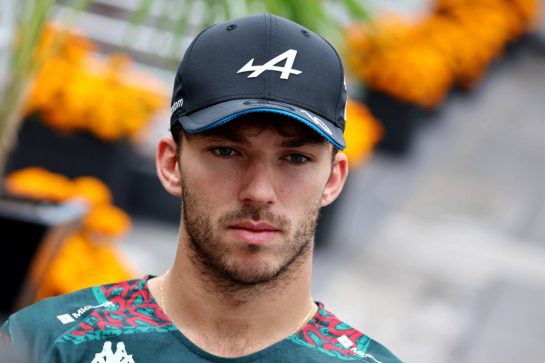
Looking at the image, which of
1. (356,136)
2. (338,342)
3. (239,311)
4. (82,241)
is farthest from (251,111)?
(356,136)

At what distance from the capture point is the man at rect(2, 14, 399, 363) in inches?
90.6

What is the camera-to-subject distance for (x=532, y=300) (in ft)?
28.0

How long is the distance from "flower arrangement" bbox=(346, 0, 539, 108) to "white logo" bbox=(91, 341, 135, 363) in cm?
681

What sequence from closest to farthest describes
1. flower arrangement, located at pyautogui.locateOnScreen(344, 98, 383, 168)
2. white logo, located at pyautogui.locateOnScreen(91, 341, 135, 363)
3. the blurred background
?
white logo, located at pyautogui.locateOnScreen(91, 341, 135, 363)
the blurred background
flower arrangement, located at pyautogui.locateOnScreen(344, 98, 383, 168)

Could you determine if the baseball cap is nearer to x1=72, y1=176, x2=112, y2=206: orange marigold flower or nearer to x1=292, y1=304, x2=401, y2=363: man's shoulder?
x1=292, y1=304, x2=401, y2=363: man's shoulder

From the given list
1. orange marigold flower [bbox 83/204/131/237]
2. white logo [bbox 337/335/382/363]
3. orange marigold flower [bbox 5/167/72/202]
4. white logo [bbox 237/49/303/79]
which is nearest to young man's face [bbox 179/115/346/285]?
white logo [bbox 237/49/303/79]

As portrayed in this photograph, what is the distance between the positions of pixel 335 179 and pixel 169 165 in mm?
372

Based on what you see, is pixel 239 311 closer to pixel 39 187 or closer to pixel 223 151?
pixel 223 151

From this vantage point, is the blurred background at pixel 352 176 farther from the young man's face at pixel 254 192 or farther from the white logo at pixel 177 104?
the young man's face at pixel 254 192

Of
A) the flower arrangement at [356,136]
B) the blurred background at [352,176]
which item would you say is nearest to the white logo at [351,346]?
the blurred background at [352,176]

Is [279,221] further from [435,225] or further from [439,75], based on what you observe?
[439,75]

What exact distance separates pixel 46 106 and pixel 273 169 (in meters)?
6.11

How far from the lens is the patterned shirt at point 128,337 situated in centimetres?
238

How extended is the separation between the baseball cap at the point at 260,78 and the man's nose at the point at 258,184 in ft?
0.41
